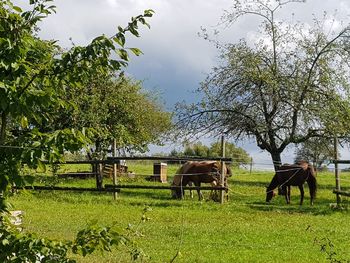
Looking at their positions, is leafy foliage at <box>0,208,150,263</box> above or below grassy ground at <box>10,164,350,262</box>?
above

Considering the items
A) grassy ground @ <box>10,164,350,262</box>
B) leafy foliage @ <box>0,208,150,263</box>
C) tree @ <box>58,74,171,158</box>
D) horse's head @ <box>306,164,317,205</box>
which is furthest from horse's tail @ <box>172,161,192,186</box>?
leafy foliage @ <box>0,208,150,263</box>

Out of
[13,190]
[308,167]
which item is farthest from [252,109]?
[13,190]

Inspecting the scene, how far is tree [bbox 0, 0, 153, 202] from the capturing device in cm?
306

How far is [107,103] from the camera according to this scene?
24.4 metres

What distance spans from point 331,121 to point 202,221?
1126 cm

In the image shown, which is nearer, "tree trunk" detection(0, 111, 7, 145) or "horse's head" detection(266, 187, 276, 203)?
"tree trunk" detection(0, 111, 7, 145)

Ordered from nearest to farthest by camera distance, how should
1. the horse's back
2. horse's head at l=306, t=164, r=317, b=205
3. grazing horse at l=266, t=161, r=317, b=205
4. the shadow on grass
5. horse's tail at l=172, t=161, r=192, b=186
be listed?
1. the shadow on grass
2. horse's head at l=306, t=164, r=317, b=205
3. grazing horse at l=266, t=161, r=317, b=205
4. the horse's back
5. horse's tail at l=172, t=161, r=192, b=186

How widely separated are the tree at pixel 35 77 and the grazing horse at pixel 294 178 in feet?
55.7

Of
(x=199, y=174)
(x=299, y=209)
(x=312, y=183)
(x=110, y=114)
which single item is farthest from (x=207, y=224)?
(x=110, y=114)

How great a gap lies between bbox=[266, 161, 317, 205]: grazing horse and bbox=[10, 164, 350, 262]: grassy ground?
503 mm

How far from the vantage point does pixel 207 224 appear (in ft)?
42.0

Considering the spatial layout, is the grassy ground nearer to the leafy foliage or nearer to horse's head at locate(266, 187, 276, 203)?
horse's head at locate(266, 187, 276, 203)

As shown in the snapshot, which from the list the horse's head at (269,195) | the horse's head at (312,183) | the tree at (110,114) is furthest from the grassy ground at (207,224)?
the tree at (110,114)

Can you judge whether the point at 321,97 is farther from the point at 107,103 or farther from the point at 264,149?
the point at 107,103
